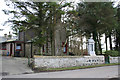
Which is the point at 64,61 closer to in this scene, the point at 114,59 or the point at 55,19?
the point at 55,19

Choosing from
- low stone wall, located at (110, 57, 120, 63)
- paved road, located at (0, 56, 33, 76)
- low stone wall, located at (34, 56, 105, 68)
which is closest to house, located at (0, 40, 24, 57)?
paved road, located at (0, 56, 33, 76)

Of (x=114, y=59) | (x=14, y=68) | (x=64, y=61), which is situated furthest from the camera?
(x=114, y=59)

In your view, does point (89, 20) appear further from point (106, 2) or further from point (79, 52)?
point (79, 52)

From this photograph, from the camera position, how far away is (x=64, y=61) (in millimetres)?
13828

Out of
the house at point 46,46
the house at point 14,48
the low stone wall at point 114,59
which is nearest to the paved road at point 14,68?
the house at point 46,46

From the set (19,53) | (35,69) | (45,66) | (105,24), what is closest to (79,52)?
(45,66)

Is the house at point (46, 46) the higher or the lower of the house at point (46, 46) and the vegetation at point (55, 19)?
the lower

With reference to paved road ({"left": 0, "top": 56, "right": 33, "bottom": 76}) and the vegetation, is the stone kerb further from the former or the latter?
paved road ({"left": 0, "top": 56, "right": 33, "bottom": 76})

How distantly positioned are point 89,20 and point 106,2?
12.9 ft

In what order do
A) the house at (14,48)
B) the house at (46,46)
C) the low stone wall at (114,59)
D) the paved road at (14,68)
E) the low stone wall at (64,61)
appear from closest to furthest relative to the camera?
the paved road at (14,68) → the low stone wall at (64,61) → the low stone wall at (114,59) → the house at (46,46) → the house at (14,48)

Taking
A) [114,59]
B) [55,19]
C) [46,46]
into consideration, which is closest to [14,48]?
[46,46]

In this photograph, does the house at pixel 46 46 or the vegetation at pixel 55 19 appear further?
the house at pixel 46 46

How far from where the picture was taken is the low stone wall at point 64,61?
12.5m

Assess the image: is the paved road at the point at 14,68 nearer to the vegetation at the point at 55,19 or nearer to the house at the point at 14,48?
the vegetation at the point at 55,19
